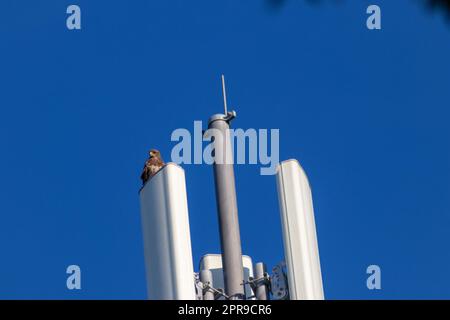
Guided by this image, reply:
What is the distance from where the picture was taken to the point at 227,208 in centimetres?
1741

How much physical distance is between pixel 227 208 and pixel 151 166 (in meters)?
2.22

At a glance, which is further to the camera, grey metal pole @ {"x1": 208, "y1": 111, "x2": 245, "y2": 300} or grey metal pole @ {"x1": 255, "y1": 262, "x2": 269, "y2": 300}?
grey metal pole @ {"x1": 208, "y1": 111, "x2": 245, "y2": 300}

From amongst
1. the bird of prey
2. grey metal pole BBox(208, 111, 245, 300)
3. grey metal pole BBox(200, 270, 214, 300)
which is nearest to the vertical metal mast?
grey metal pole BBox(208, 111, 245, 300)

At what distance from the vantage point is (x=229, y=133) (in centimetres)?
1792

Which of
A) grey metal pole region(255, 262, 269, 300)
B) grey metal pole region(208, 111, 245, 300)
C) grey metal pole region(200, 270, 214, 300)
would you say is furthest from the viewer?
grey metal pole region(208, 111, 245, 300)

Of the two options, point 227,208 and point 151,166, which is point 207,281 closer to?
point 227,208

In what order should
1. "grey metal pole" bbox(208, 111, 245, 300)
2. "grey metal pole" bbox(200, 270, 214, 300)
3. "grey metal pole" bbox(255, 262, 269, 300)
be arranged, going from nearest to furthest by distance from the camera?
1. "grey metal pole" bbox(255, 262, 269, 300)
2. "grey metal pole" bbox(200, 270, 214, 300)
3. "grey metal pole" bbox(208, 111, 245, 300)

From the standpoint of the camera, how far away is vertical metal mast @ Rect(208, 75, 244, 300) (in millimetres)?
16734

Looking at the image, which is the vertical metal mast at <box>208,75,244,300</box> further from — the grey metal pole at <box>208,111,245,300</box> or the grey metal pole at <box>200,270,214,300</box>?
the grey metal pole at <box>200,270,214,300</box>

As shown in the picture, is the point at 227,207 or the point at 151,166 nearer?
the point at 151,166

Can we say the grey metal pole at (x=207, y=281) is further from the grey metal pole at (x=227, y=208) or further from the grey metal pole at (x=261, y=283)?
the grey metal pole at (x=261, y=283)

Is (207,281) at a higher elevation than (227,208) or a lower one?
lower

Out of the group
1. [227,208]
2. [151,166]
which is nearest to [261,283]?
[227,208]
